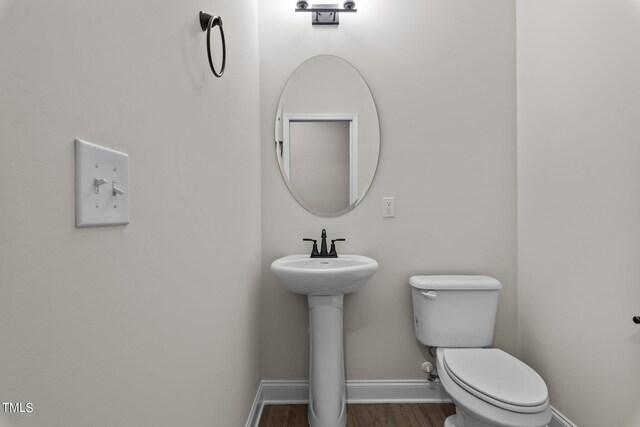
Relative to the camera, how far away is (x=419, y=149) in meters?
1.88

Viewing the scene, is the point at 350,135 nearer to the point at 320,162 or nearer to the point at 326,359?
the point at 320,162

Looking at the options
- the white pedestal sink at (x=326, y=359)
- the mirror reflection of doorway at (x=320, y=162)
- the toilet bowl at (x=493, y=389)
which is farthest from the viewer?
the mirror reflection of doorway at (x=320, y=162)

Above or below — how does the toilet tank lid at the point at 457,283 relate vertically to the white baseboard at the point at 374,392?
above

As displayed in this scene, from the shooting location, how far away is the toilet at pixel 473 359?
1.21 meters

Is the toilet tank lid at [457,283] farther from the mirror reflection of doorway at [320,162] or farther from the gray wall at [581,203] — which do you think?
the mirror reflection of doorway at [320,162]

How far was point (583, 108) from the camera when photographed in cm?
144

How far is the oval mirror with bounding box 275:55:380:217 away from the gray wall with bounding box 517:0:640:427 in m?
0.85

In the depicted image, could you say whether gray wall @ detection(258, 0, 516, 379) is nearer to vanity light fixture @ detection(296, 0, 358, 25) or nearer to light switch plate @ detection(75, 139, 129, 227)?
vanity light fixture @ detection(296, 0, 358, 25)

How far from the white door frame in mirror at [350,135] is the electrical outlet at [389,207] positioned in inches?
6.4

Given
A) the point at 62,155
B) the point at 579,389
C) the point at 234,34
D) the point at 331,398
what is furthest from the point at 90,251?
the point at 579,389

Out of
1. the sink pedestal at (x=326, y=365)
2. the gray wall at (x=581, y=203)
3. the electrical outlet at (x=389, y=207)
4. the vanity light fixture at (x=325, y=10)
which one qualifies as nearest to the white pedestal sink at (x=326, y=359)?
the sink pedestal at (x=326, y=365)

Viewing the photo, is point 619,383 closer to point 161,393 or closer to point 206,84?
point 161,393

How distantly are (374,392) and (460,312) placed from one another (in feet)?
2.22

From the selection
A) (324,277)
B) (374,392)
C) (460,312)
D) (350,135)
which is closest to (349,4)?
(350,135)
